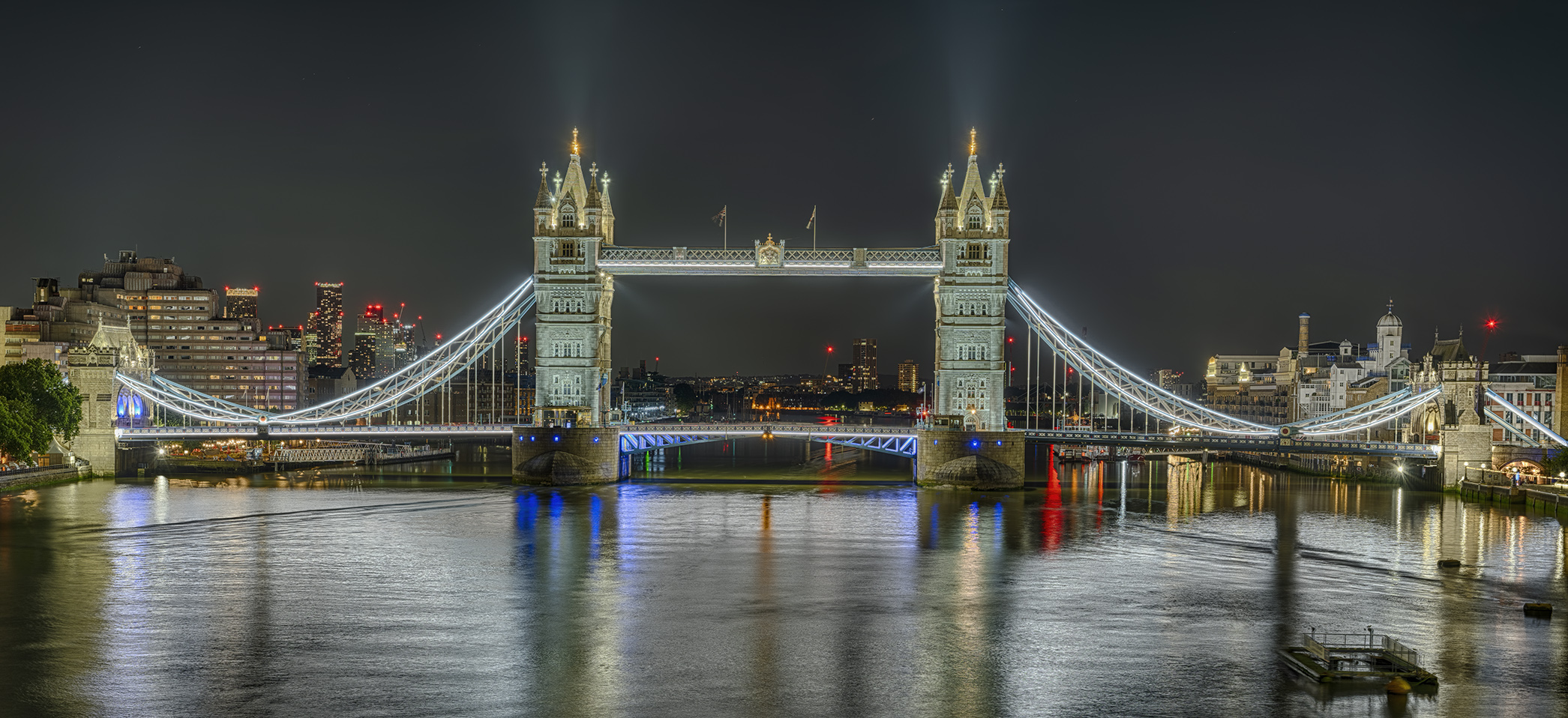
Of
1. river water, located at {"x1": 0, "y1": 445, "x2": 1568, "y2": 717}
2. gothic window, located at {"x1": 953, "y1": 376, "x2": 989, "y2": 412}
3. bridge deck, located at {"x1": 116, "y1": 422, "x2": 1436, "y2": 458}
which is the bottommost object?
river water, located at {"x1": 0, "y1": 445, "x2": 1568, "y2": 717}

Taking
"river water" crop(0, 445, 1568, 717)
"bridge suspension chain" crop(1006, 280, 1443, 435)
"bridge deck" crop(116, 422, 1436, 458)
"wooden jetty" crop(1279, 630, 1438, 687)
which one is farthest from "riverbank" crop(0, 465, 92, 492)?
"wooden jetty" crop(1279, 630, 1438, 687)

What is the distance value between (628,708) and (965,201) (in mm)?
54377

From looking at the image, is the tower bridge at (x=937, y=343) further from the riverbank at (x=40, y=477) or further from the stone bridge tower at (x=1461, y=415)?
the riverbank at (x=40, y=477)

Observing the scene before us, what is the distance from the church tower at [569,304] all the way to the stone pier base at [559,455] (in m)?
0.81

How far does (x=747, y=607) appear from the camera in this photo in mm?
35875

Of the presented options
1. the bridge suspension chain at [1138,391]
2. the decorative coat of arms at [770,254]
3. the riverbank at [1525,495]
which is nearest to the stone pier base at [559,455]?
the decorative coat of arms at [770,254]

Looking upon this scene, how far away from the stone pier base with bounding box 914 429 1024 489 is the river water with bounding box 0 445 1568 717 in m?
5.75

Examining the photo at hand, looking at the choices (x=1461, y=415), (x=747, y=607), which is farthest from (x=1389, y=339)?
(x=747, y=607)

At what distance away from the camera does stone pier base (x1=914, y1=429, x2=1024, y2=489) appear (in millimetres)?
73625

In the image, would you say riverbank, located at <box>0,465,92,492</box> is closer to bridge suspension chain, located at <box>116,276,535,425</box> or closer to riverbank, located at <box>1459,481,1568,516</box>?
bridge suspension chain, located at <box>116,276,535,425</box>

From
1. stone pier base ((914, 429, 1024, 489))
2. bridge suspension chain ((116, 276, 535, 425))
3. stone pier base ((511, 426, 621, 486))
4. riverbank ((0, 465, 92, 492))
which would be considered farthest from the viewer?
bridge suspension chain ((116, 276, 535, 425))

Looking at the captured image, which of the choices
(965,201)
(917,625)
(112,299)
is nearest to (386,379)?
(965,201)

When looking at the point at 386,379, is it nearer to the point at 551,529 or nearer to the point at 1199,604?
the point at 551,529

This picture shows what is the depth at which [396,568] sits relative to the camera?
1674 inches
